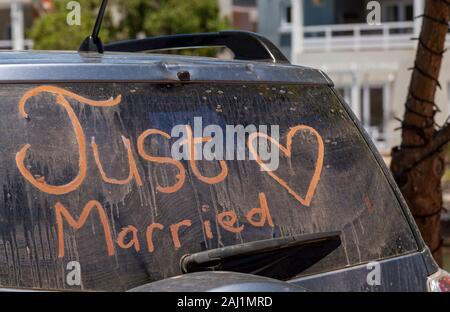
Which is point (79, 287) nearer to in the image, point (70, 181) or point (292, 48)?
point (70, 181)

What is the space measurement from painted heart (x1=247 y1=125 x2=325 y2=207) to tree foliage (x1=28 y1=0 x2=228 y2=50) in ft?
78.2

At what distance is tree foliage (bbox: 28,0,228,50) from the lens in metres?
26.8

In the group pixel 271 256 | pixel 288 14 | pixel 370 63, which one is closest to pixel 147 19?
pixel 288 14

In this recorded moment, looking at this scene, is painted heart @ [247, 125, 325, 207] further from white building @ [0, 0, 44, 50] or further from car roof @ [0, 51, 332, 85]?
white building @ [0, 0, 44, 50]

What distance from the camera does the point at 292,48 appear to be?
96.1 ft

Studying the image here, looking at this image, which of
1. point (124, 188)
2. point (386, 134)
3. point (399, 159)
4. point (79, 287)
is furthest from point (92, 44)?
point (386, 134)

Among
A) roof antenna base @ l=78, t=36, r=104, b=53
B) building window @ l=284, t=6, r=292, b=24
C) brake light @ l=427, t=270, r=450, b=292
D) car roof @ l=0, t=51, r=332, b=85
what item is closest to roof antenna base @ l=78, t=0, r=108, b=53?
roof antenna base @ l=78, t=36, r=104, b=53

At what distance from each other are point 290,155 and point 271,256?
0.35m

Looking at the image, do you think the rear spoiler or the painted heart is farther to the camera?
the rear spoiler

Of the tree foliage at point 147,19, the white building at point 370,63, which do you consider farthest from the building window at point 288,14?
the tree foliage at point 147,19

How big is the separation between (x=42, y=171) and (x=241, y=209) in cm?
63

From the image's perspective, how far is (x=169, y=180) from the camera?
9.15 feet

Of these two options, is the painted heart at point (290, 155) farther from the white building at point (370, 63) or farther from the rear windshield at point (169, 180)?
the white building at point (370, 63)
